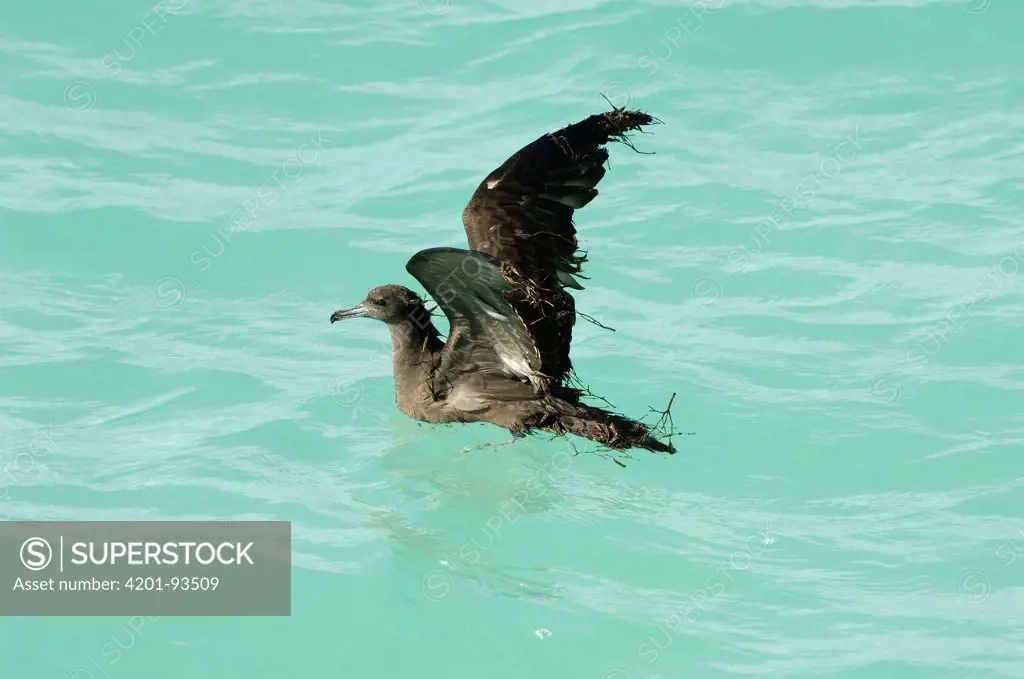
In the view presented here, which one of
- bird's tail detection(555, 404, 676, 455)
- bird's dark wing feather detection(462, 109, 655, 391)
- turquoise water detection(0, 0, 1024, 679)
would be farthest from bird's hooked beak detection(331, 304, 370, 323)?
bird's tail detection(555, 404, 676, 455)

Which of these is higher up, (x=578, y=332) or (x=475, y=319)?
(x=578, y=332)

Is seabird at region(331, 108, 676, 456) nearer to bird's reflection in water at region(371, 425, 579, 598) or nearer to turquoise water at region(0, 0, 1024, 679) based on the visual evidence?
bird's reflection in water at region(371, 425, 579, 598)

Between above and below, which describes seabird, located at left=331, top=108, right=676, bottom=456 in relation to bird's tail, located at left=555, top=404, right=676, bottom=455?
above

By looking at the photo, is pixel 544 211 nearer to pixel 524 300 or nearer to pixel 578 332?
pixel 524 300

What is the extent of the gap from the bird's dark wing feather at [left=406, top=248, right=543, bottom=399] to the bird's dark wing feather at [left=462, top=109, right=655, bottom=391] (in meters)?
0.13

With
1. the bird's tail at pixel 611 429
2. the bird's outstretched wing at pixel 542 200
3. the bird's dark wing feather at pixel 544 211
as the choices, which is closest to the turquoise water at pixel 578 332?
the bird's tail at pixel 611 429

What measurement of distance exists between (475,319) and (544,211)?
728 mm

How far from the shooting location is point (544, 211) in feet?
27.8

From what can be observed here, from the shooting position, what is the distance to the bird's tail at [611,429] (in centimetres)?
838

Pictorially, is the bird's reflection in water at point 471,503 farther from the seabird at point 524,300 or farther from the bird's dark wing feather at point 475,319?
the bird's dark wing feather at point 475,319

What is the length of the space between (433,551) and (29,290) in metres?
4.50

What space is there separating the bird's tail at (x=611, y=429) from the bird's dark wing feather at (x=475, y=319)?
0.31 metres

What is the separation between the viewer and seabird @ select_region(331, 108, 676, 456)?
8.17 meters

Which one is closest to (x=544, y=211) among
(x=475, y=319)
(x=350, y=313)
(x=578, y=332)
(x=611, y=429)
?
(x=475, y=319)
